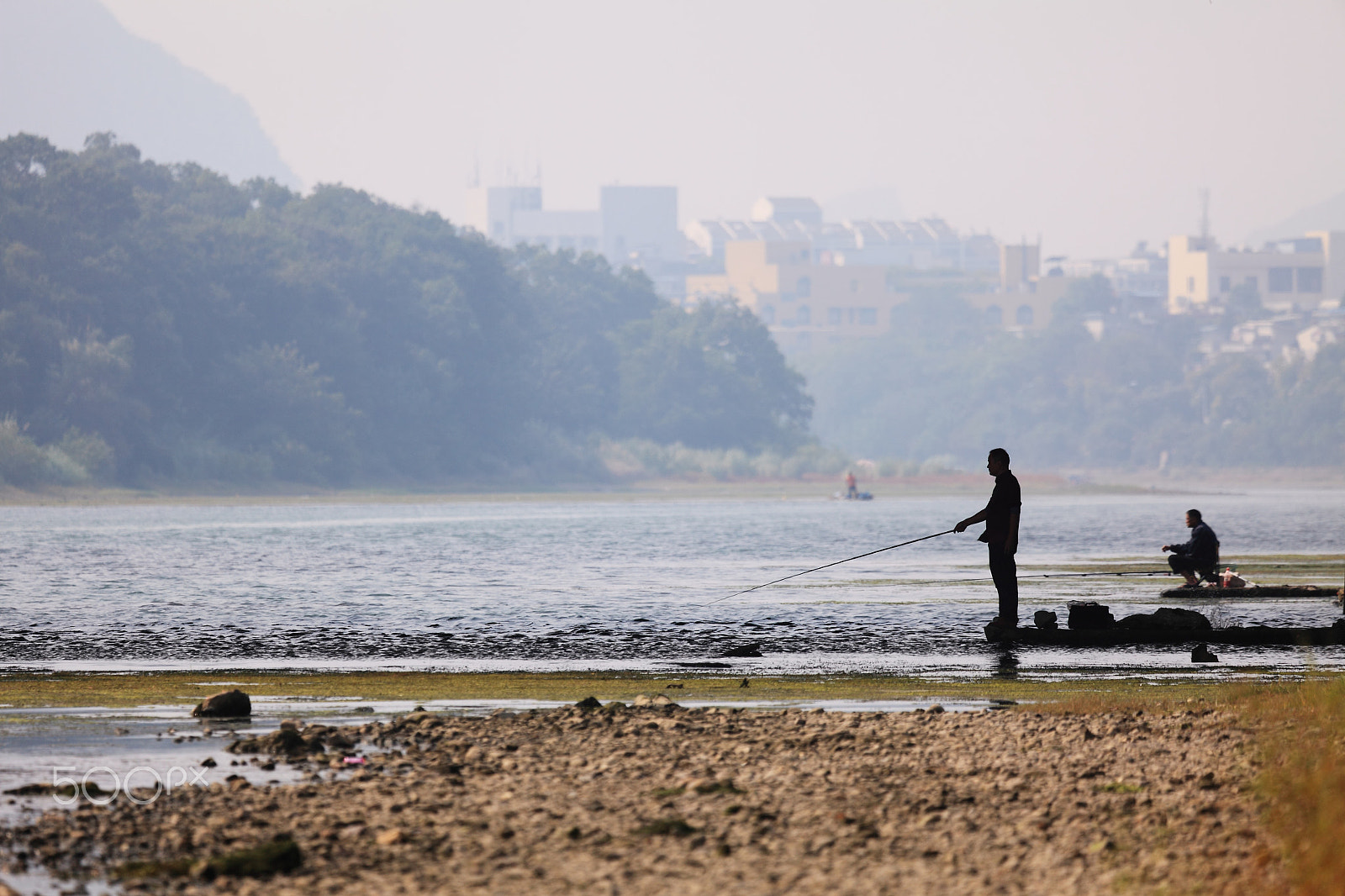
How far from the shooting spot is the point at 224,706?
53.8ft

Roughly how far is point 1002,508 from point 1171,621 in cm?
342

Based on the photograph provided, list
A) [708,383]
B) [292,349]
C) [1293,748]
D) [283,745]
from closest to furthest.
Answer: [1293,748] → [283,745] → [292,349] → [708,383]

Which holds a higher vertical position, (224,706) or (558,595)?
(558,595)

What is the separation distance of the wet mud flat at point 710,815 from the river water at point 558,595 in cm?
670

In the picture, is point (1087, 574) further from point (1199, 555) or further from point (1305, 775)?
point (1305, 775)

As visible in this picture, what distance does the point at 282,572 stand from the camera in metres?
43.4

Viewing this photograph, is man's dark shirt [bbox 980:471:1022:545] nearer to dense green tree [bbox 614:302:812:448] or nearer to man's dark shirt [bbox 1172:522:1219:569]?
man's dark shirt [bbox 1172:522:1219:569]

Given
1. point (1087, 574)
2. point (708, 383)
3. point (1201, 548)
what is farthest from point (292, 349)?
point (1201, 548)

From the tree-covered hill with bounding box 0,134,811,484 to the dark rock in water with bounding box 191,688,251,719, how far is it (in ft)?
241

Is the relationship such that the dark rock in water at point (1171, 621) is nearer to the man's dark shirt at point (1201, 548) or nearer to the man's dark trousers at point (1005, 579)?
the man's dark trousers at point (1005, 579)

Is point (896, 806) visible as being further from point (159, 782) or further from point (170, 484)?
point (170, 484)

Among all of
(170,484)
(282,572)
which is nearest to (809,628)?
(282,572)

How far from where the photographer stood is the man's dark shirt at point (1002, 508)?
21312 mm

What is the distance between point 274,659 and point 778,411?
405 ft
